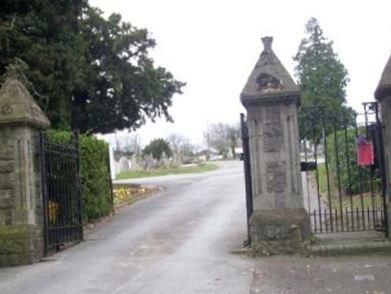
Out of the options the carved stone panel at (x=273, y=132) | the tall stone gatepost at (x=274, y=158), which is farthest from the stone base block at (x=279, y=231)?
the carved stone panel at (x=273, y=132)

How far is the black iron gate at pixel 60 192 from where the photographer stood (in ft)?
40.2

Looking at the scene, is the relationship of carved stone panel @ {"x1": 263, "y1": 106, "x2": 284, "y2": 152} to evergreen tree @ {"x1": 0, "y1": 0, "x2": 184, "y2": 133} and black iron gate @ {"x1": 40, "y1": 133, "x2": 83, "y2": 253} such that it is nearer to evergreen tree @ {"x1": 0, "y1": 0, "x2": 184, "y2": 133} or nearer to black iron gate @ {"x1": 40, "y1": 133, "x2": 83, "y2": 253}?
black iron gate @ {"x1": 40, "y1": 133, "x2": 83, "y2": 253}

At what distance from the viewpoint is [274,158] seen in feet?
34.6

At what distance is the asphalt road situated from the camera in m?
8.79

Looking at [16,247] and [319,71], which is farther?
[319,71]

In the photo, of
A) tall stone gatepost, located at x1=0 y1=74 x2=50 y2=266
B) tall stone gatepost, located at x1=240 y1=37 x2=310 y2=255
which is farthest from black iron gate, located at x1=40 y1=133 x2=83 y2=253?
tall stone gatepost, located at x1=240 y1=37 x2=310 y2=255

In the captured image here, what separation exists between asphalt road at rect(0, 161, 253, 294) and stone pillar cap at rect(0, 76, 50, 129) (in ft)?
8.49

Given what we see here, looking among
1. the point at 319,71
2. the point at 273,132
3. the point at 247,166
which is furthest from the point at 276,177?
the point at 319,71

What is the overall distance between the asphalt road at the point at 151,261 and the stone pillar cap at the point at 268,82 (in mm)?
2672

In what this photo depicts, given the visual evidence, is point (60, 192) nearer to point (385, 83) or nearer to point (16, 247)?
point (16, 247)

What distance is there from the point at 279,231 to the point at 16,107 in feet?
17.0

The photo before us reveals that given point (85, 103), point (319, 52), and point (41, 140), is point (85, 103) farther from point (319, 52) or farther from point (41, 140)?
point (319, 52)

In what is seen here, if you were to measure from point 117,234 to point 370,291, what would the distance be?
784 cm

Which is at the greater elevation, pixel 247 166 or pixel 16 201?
pixel 247 166
